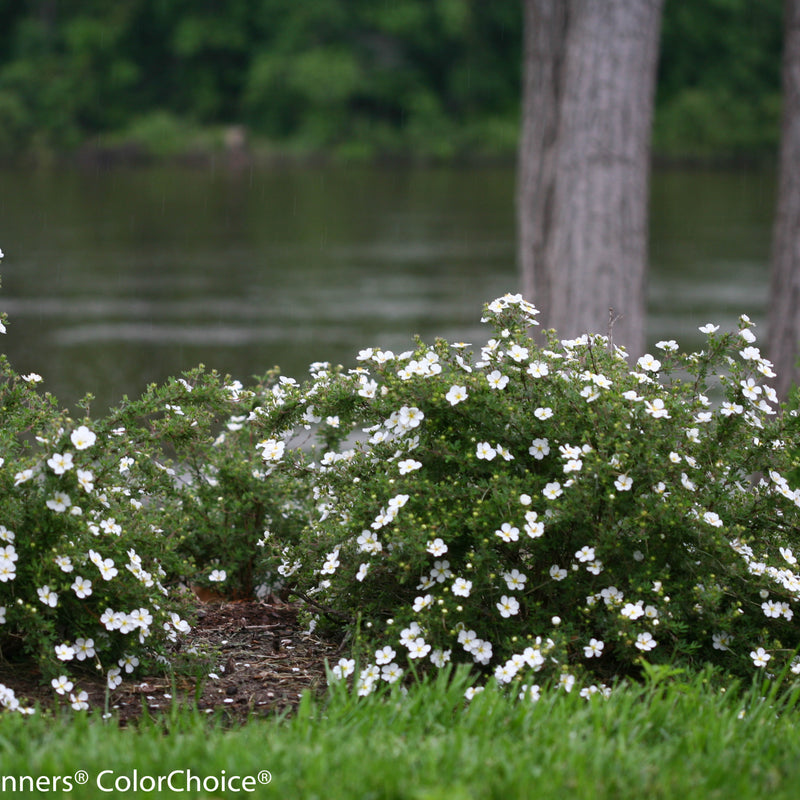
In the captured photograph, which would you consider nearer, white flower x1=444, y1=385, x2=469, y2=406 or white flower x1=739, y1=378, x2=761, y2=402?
white flower x1=444, y1=385, x2=469, y2=406

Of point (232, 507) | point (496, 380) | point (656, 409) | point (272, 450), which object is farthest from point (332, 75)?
point (656, 409)

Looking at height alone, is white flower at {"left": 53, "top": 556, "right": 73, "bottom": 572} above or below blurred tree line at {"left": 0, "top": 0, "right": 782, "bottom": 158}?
below

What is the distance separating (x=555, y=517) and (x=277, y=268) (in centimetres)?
1706

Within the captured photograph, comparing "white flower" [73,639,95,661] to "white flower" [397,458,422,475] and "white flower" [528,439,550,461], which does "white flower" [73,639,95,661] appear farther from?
"white flower" [528,439,550,461]

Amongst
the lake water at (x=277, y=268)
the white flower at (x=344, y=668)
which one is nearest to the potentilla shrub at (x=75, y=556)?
the white flower at (x=344, y=668)

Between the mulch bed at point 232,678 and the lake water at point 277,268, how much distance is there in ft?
21.9

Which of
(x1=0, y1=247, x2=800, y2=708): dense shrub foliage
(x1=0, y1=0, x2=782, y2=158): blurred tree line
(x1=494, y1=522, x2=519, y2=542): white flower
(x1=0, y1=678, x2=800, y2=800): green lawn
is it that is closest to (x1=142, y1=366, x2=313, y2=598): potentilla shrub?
(x1=0, y1=247, x2=800, y2=708): dense shrub foliage

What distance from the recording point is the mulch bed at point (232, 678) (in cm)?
350

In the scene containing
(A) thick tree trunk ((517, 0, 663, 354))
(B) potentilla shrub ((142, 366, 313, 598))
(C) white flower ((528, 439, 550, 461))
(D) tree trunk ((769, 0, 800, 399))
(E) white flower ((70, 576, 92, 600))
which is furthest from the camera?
(D) tree trunk ((769, 0, 800, 399))

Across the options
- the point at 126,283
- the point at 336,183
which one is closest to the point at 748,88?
the point at 336,183

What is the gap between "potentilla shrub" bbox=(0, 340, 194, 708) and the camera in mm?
3396

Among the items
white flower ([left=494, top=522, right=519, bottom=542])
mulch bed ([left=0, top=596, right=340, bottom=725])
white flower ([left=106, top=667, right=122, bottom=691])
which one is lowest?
mulch bed ([left=0, top=596, right=340, bottom=725])

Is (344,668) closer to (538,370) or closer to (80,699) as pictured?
(80,699)

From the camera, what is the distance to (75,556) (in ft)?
11.3
